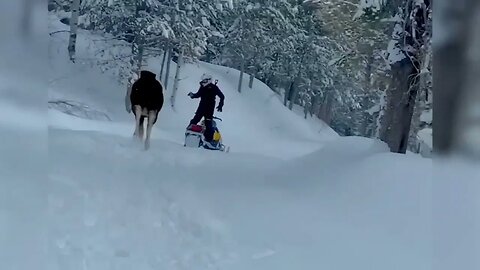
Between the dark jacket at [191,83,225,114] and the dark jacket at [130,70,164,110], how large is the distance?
0.77ft

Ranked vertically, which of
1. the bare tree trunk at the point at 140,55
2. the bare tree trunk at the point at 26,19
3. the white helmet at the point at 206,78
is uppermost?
the bare tree trunk at the point at 26,19

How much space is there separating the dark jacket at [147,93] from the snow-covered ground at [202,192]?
0.25 ft

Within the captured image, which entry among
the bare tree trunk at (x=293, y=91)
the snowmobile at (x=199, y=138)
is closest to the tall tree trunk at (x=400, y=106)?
the bare tree trunk at (x=293, y=91)

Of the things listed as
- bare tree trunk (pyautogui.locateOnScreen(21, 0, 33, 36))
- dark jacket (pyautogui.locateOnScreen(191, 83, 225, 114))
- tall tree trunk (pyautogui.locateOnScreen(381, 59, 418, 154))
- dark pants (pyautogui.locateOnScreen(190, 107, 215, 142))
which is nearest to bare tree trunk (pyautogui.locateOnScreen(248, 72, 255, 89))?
dark jacket (pyautogui.locateOnScreen(191, 83, 225, 114))

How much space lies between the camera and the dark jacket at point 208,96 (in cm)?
364

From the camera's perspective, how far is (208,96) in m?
3.69

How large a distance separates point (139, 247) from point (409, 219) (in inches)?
39.4

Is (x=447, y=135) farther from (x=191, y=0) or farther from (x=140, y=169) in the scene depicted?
(x=191, y=0)

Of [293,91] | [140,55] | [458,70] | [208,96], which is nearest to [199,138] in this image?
[208,96]

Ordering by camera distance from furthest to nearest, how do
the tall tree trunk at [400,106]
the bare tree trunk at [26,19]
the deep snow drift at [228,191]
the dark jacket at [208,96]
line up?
the dark jacket at [208,96]
the tall tree trunk at [400,106]
the deep snow drift at [228,191]
the bare tree trunk at [26,19]

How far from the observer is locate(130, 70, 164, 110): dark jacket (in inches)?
139

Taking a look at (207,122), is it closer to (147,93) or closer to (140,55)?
(147,93)

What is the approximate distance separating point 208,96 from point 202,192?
3.80ft

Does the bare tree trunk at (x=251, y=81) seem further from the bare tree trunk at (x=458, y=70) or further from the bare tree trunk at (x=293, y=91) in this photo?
the bare tree trunk at (x=458, y=70)
